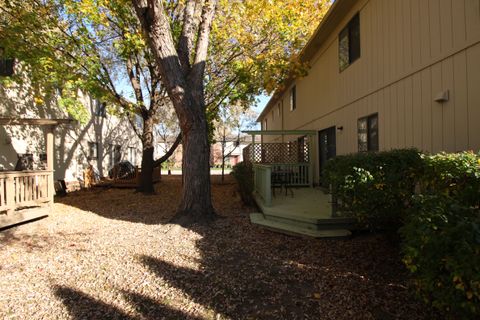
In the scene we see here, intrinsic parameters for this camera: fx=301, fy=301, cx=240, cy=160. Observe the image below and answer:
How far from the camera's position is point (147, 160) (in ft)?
43.0

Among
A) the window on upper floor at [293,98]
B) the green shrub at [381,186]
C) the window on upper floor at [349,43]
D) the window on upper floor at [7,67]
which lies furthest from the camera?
the window on upper floor at [293,98]

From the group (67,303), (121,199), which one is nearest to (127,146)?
(121,199)

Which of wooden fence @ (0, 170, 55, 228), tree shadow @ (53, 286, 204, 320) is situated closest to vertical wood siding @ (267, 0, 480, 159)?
tree shadow @ (53, 286, 204, 320)

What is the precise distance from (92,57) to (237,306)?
979cm

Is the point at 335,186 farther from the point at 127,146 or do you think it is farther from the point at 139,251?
the point at 127,146

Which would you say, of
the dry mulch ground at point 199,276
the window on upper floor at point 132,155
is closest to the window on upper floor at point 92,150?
the window on upper floor at point 132,155

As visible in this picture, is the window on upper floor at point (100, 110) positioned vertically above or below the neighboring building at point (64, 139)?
above

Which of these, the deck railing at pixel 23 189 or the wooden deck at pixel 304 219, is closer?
the wooden deck at pixel 304 219

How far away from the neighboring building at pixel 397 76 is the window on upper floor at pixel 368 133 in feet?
0.08

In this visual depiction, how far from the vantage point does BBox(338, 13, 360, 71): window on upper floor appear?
25.9ft

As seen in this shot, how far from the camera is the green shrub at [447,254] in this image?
1.95m

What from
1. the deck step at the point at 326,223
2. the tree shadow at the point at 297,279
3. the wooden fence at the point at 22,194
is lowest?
the tree shadow at the point at 297,279

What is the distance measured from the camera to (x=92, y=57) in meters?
10.1

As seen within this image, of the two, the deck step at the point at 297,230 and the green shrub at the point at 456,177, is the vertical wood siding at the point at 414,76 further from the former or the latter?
the deck step at the point at 297,230
